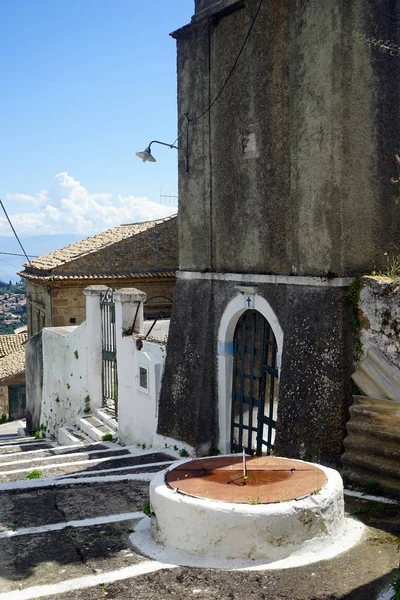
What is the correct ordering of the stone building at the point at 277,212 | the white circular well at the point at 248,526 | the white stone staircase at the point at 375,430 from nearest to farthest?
the white circular well at the point at 248,526
the white stone staircase at the point at 375,430
the stone building at the point at 277,212

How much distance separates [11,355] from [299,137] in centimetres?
2624

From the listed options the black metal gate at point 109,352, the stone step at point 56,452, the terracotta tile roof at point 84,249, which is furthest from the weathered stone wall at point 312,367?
the terracotta tile roof at point 84,249

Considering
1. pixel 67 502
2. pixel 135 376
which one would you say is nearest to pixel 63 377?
pixel 135 376

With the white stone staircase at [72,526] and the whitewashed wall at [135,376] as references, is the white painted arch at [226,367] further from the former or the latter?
the whitewashed wall at [135,376]

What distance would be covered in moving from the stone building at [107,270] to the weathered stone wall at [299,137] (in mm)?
13801

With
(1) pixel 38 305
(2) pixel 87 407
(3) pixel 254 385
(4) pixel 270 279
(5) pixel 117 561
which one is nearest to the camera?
(5) pixel 117 561

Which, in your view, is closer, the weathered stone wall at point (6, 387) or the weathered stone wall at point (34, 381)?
the weathered stone wall at point (34, 381)

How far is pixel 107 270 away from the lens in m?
25.1

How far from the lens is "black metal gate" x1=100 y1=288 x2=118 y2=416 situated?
50.2ft

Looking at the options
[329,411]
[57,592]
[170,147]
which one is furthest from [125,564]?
[170,147]

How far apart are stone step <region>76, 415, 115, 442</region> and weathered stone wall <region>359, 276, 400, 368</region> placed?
7498 millimetres

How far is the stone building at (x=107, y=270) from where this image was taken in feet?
80.7

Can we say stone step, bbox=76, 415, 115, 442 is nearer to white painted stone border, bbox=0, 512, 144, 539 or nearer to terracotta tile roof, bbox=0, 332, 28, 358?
white painted stone border, bbox=0, 512, 144, 539

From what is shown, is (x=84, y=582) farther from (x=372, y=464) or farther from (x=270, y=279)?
(x=270, y=279)
